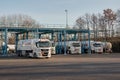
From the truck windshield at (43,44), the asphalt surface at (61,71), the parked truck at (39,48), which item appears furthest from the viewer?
the truck windshield at (43,44)

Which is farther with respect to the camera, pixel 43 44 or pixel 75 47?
pixel 75 47

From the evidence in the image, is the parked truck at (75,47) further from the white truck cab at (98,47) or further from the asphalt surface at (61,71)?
the asphalt surface at (61,71)

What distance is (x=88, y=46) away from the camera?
6725 centimetres

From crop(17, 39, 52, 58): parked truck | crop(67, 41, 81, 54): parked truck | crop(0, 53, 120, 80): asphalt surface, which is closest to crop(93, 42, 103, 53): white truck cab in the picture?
crop(67, 41, 81, 54): parked truck

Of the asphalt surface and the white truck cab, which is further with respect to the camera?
the white truck cab

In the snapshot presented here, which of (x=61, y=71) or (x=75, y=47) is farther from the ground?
(x=75, y=47)

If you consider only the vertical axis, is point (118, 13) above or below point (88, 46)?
above

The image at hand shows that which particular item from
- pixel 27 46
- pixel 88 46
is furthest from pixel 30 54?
pixel 88 46

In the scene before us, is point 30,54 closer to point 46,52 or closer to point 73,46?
point 46,52

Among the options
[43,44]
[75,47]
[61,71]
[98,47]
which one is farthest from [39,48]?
[98,47]

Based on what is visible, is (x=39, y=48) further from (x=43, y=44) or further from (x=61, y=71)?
(x=61, y=71)

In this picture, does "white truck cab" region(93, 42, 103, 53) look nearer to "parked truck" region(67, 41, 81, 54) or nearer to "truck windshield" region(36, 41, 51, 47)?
"parked truck" region(67, 41, 81, 54)

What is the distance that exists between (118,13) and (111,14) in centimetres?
276

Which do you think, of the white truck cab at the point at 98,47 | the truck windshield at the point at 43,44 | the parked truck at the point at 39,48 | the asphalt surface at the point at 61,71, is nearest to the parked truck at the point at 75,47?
the white truck cab at the point at 98,47
